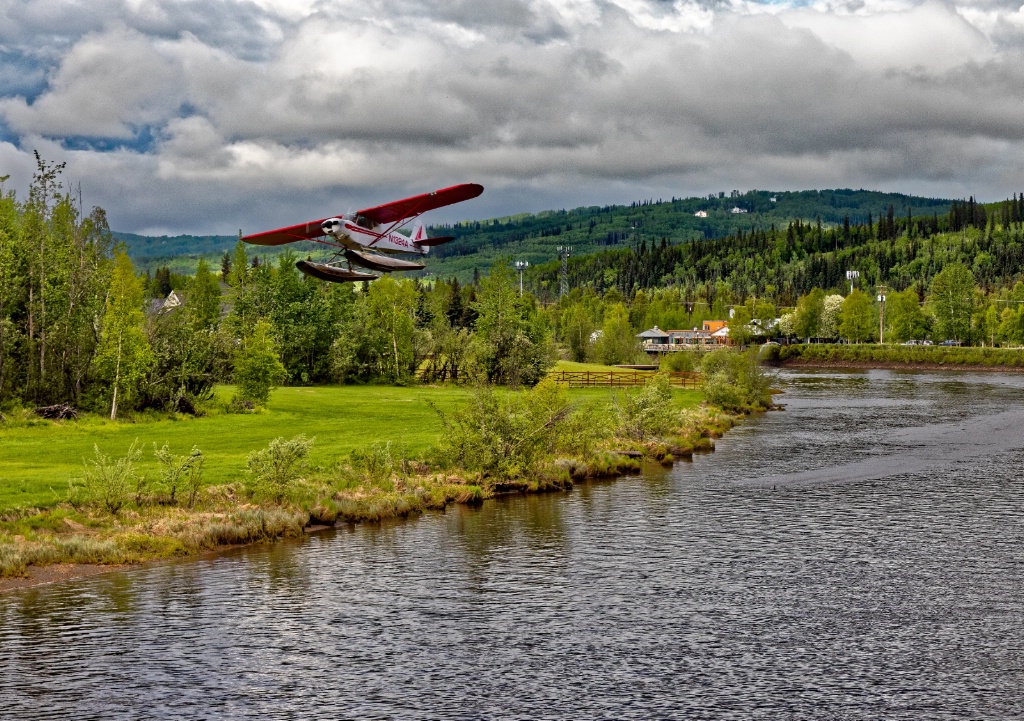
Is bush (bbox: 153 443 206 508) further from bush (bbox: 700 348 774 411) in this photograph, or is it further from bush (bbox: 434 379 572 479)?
bush (bbox: 700 348 774 411)

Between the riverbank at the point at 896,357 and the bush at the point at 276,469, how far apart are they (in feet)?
485

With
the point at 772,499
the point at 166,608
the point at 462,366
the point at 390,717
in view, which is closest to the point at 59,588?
the point at 166,608

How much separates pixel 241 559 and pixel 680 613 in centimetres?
1498

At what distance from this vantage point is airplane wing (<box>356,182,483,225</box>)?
37625mm

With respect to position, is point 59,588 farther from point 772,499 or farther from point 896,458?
point 896,458

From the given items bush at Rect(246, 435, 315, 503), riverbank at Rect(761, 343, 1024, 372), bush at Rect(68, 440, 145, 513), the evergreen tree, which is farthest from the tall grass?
bush at Rect(68, 440, 145, 513)

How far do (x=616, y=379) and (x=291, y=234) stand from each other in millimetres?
66498

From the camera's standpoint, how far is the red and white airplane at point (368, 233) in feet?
125

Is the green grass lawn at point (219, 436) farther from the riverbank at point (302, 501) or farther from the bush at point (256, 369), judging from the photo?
the bush at point (256, 369)

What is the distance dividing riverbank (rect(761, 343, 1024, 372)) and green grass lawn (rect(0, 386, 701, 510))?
107652 mm

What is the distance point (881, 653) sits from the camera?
25500 mm

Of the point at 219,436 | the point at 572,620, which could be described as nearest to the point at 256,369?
the point at 219,436

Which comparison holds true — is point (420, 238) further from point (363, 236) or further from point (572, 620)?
point (572, 620)

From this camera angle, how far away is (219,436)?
5631cm
